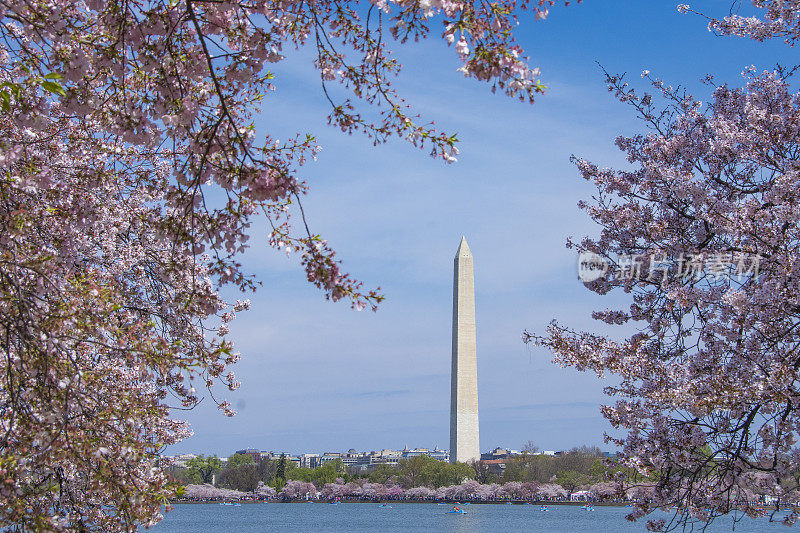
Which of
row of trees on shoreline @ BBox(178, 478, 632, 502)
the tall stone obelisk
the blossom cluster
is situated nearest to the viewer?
the blossom cluster

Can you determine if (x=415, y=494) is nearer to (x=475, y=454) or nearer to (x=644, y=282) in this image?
(x=475, y=454)

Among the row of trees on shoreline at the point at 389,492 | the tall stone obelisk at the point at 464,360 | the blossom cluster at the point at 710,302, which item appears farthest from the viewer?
the row of trees on shoreline at the point at 389,492

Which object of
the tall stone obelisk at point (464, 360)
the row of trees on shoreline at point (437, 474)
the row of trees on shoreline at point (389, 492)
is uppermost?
the tall stone obelisk at point (464, 360)

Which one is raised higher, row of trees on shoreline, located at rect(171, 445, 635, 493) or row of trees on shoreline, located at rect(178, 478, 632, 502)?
row of trees on shoreline, located at rect(171, 445, 635, 493)

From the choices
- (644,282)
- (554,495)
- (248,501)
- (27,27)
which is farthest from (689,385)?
(248,501)

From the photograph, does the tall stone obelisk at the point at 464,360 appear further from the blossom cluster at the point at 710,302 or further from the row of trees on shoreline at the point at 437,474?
the blossom cluster at the point at 710,302

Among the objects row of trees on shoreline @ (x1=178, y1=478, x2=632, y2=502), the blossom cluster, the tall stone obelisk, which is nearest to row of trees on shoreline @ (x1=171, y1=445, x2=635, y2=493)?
row of trees on shoreline @ (x1=178, y1=478, x2=632, y2=502)

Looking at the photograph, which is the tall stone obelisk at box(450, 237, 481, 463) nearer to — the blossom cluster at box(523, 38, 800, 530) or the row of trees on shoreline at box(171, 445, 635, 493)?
the row of trees on shoreline at box(171, 445, 635, 493)

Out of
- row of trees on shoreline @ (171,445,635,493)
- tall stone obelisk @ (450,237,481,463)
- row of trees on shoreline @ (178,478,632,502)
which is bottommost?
row of trees on shoreline @ (178,478,632,502)

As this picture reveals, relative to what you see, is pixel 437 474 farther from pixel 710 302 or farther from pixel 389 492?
pixel 710 302

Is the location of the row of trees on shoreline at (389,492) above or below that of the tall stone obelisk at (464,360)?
below

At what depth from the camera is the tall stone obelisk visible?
44875 millimetres

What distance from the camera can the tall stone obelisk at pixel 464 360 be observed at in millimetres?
44875

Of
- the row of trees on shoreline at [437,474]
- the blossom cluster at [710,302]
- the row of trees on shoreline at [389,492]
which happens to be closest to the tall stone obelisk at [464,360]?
the row of trees on shoreline at [437,474]
